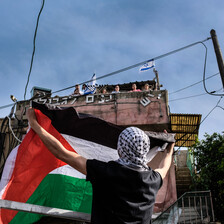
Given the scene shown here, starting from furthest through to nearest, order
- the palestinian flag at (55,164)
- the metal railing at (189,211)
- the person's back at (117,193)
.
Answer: the metal railing at (189,211), the palestinian flag at (55,164), the person's back at (117,193)

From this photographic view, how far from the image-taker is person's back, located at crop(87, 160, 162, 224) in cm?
181

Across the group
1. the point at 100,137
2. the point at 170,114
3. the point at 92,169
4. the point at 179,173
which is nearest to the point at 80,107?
the point at 170,114

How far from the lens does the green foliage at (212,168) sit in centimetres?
1064

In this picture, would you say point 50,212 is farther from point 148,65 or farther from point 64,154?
point 148,65

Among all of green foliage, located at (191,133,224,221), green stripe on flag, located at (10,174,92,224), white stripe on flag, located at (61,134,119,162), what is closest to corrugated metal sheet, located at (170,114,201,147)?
green foliage, located at (191,133,224,221)

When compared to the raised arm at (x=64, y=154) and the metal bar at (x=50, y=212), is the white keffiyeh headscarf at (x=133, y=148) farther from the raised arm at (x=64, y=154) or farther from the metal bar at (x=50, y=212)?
the metal bar at (x=50, y=212)

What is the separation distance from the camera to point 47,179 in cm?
376

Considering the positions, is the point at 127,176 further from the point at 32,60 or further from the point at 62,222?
the point at 62,222

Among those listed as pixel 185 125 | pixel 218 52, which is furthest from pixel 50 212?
pixel 185 125

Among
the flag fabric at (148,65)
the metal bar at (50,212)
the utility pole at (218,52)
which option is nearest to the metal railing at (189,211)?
the utility pole at (218,52)

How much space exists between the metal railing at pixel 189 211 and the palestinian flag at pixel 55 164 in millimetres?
4205

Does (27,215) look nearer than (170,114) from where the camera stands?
Yes

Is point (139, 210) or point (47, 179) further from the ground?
point (47, 179)

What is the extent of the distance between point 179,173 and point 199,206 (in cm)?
690
